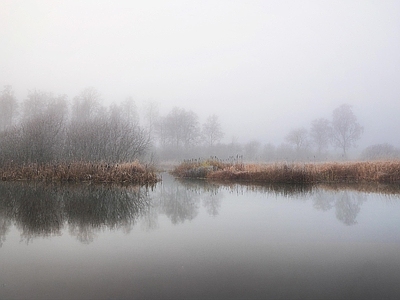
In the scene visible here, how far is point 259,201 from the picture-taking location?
9.59 m

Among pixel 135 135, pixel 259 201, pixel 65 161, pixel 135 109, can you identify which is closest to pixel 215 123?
pixel 135 109

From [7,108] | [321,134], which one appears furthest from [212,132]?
[7,108]

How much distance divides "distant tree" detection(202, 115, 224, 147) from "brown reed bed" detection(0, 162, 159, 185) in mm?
30156

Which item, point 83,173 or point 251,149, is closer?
point 83,173

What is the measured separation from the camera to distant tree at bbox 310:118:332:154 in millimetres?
46531

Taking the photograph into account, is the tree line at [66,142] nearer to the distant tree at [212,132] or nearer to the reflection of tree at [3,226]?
the reflection of tree at [3,226]

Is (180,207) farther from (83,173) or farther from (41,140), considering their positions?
(41,140)

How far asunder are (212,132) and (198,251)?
138 ft

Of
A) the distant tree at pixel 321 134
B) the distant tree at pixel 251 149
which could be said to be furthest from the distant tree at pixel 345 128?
the distant tree at pixel 251 149

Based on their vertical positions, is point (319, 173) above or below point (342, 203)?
above

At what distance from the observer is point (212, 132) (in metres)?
46.3

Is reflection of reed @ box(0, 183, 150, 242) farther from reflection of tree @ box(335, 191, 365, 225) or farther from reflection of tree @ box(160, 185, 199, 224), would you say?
reflection of tree @ box(335, 191, 365, 225)

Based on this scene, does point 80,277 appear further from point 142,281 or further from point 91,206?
point 91,206

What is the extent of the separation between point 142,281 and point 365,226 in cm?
515
